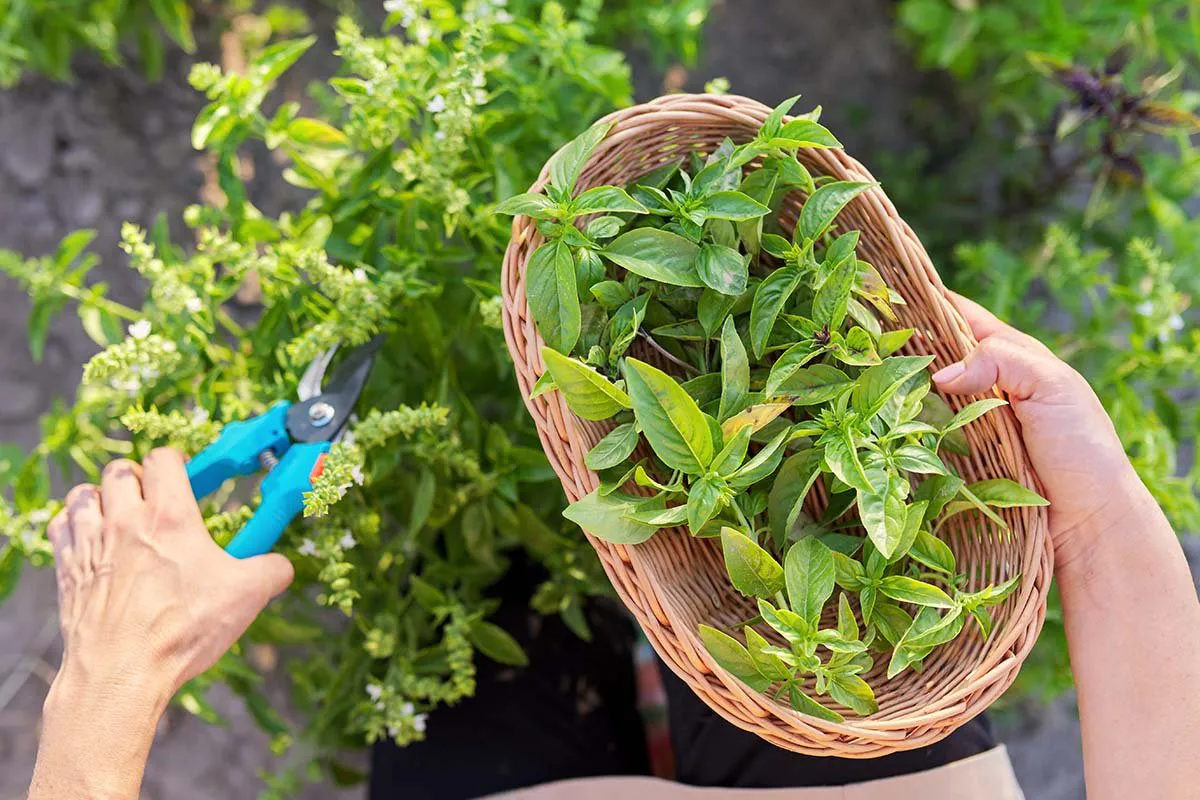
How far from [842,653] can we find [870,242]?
32cm

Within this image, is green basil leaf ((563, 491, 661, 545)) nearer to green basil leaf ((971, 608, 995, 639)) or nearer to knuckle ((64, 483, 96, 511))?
green basil leaf ((971, 608, 995, 639))

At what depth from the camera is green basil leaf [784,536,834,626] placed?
1.98 feet

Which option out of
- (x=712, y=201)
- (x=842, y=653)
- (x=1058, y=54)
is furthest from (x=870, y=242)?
(x=1058, y=54)

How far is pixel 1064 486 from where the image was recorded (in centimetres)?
68

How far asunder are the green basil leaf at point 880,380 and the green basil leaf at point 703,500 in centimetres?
12

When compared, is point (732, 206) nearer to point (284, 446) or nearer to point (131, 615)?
point (284, 446)

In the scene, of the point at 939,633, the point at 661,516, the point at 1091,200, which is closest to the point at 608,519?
the point at 661,516

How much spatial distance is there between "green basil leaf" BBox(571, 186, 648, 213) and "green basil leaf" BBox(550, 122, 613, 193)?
1 cm

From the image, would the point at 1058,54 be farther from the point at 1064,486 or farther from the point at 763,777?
the point at 763,777

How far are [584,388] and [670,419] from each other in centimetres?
6

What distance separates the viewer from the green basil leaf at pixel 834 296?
63 centimetres

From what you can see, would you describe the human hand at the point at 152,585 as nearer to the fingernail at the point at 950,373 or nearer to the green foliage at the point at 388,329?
the green foliage at the point at 388,329

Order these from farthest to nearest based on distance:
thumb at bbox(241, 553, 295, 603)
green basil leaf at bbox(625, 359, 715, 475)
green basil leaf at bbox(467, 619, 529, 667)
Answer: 1. green basil leaf at bbox(467, 619, 529, 667)
2. thumb at bbox(241, 553, 295, 603)
3. green basil leaf at bbox(625, 359, 715, 475)

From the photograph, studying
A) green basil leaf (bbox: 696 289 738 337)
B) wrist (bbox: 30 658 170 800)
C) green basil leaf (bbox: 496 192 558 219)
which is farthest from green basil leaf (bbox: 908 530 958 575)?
wrist (bbox: 30 658 170 800)
